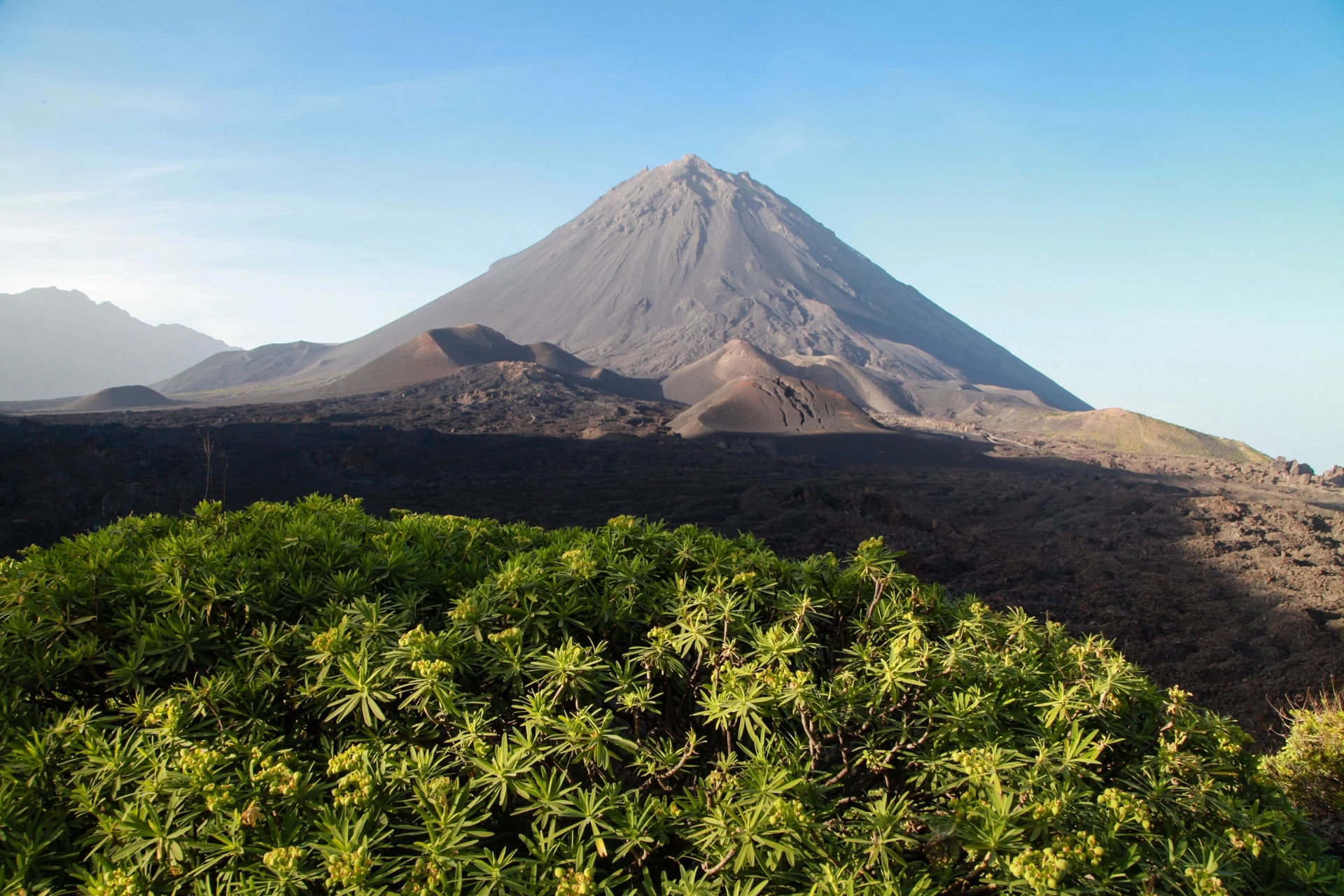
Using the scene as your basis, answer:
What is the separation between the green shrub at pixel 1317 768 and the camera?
3973mm

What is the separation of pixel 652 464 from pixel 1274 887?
71.9ft

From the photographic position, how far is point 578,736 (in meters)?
1.77

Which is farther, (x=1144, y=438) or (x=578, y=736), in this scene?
(x=1144, y=438)

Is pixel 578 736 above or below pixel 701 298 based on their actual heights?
below

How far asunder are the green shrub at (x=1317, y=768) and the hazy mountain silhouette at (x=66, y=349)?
16793 cm

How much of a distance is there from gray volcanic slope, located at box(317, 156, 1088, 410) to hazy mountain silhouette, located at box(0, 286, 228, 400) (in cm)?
10135

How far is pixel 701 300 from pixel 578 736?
80.0 m

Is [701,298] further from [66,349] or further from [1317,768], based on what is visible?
[66,349]

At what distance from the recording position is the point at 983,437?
126 ft

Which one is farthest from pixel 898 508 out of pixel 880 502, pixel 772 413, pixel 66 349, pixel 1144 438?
pixel 66 349

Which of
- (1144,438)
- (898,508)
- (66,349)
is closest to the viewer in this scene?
(898,508)

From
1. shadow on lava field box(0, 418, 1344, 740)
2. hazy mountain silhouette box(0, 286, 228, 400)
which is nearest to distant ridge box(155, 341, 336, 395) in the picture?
shadow on lava field box(0, 418, 1344, 740)

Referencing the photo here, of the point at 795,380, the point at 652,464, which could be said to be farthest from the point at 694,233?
the point at 652,464

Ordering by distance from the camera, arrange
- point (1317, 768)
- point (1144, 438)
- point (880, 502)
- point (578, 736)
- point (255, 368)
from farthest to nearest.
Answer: point (255, 368) < point (1144, 438) < point (880, 502) < point (1317, 768) < point (578, 736)
